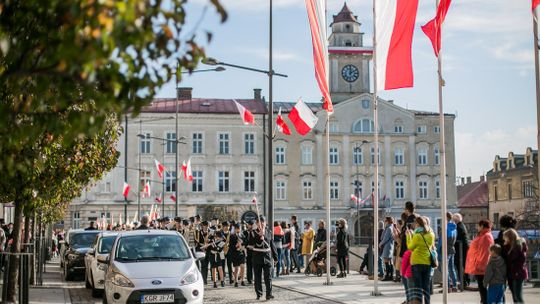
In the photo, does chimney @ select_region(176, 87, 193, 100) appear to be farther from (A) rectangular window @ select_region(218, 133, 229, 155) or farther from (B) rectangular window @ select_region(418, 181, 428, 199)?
(B) rectangular window @ select_region(418, 181, 428, 199)

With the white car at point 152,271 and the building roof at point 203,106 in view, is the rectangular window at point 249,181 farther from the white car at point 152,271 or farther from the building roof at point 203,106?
the white car at point 152,271

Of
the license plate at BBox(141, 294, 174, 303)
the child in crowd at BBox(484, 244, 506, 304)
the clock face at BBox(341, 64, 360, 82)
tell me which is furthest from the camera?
the clock face at BBox(341, 64, 360, 82)

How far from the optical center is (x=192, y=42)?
6445 millimetres

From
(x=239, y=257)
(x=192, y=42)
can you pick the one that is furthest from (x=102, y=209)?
(x=192, y=42)

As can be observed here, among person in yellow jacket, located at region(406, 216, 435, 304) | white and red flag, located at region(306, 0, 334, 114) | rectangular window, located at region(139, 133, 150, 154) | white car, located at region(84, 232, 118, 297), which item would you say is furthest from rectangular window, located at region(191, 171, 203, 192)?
person in yellow jacket, located at region(406, 216, 435, 304)

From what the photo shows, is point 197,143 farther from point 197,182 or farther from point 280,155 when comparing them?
point 280,155

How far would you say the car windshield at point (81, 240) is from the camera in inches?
1145

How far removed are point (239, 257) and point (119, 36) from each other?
65.5 ft

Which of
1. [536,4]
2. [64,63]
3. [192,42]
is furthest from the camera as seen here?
[536,4]

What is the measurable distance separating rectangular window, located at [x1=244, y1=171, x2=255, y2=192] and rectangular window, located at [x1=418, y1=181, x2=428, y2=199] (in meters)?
16.3

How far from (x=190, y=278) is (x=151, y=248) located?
1.59m

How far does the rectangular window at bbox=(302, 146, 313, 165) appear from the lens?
79.8 meters

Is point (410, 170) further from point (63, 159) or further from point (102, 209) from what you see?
point (63, 159)

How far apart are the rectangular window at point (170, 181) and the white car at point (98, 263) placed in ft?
173
